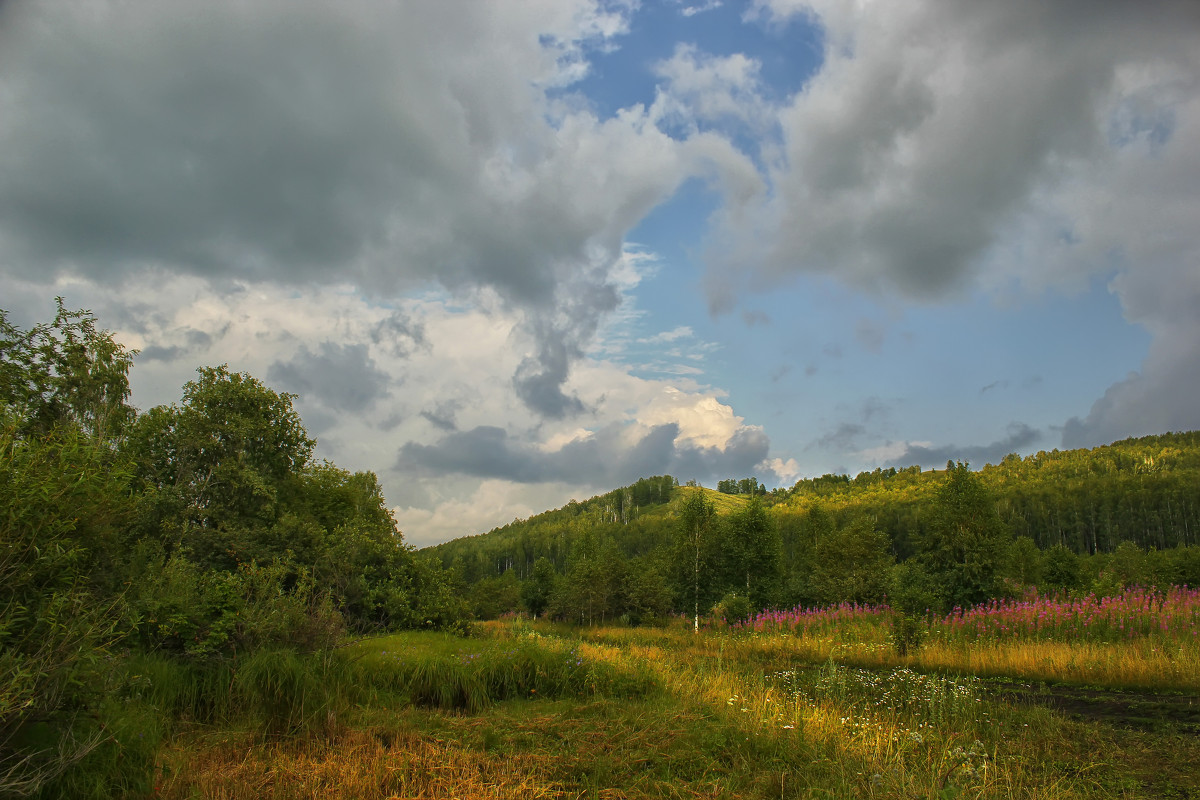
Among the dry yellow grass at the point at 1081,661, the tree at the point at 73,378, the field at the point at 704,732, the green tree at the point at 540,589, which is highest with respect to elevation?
the tree at the point at 73,378

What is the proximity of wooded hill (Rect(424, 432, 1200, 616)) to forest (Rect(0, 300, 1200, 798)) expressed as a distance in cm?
26

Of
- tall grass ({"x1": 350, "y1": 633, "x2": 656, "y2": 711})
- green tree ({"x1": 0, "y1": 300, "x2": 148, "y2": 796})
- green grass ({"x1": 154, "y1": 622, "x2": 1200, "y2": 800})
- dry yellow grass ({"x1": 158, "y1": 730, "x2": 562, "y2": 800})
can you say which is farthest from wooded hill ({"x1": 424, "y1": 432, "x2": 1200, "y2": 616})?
green tree ({"x1": 0, "y1": 300, "x2": 148, "y2": 796})

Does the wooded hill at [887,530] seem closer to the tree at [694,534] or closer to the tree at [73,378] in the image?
the tree at [694,534]

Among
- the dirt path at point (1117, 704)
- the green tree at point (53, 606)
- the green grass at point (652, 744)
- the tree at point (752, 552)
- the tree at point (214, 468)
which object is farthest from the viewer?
the tree at point (752, 552)

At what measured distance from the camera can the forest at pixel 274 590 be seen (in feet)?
14.6

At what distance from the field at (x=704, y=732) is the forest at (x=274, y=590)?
0.11 metres

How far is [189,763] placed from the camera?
17.8 feet

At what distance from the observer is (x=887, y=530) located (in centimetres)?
8806

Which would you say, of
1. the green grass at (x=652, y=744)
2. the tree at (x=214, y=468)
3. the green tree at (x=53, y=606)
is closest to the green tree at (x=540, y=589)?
the tree at (x=214, y=468)

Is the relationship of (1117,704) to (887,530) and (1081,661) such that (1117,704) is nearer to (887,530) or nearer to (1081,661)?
(1081,661)

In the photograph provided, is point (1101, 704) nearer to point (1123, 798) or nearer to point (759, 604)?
point (1123, 798)

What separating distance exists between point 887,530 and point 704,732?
9324 centimetres

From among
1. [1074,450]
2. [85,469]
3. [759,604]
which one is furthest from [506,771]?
[1074,450]

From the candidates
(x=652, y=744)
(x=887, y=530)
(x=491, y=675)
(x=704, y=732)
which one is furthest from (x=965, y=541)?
(x=887, y=530)
